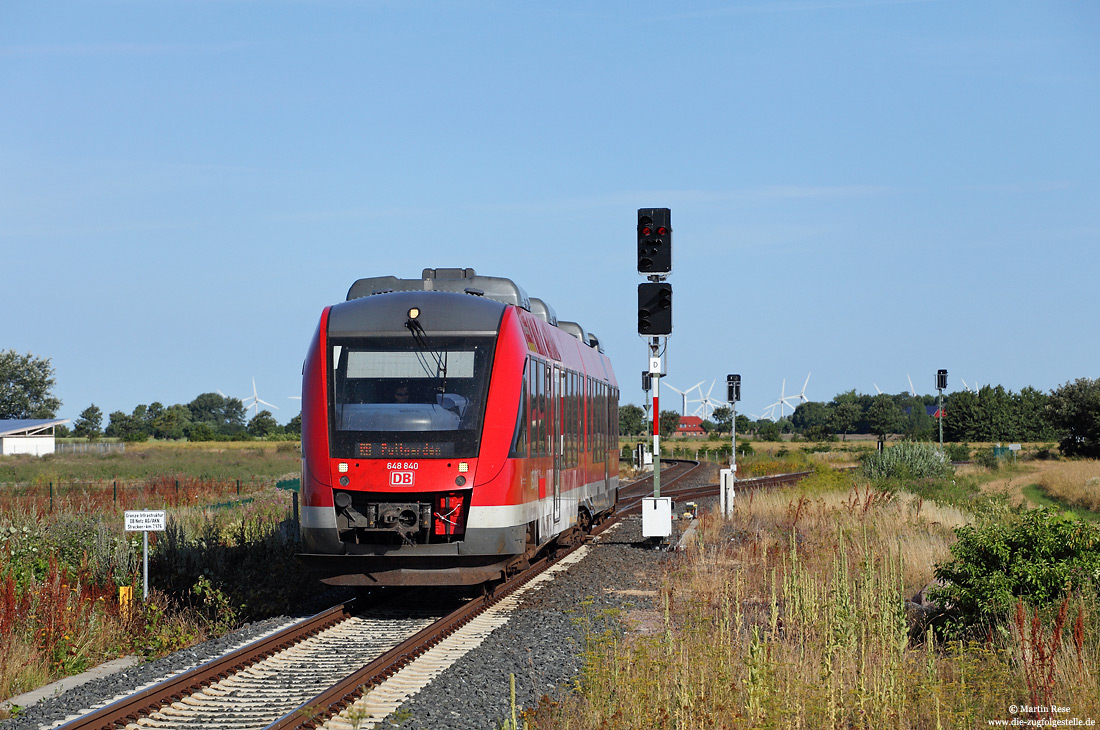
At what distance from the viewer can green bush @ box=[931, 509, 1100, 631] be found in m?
9.98

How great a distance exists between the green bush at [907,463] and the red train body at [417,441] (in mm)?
24084

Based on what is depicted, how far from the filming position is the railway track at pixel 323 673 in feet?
27.0

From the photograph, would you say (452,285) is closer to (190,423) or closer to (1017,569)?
(1017,569)

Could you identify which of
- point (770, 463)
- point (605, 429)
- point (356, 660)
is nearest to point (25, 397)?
point (770, 463)

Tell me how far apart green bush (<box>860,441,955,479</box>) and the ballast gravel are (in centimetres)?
2175

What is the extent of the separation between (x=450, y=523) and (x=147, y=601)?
3646 millimetres

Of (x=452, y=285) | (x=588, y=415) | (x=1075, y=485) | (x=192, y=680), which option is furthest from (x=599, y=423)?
(x=1075, y=485)

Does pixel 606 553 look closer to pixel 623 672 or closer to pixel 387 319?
pixel 387 319

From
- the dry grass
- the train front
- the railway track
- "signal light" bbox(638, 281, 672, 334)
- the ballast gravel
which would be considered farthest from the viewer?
the dry grass

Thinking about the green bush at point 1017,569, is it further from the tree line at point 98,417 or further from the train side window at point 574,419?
the tree line at point 98,417

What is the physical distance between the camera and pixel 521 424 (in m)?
12.9

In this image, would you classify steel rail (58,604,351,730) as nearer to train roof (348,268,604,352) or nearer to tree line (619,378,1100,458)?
train roof (348,268,604,352)

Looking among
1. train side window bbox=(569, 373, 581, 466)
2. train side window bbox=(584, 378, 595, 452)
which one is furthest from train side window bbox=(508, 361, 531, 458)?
train side window bbox=(584, 378, 595, 452)

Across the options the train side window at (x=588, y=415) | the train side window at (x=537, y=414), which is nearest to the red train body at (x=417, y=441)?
the train side window at (x=537, y=414)
